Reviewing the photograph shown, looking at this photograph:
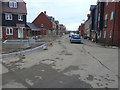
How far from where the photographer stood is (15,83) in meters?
4.13

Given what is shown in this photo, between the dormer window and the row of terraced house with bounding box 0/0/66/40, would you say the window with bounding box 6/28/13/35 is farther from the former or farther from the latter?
the dormer window

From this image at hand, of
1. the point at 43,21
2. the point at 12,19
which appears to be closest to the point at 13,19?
the point at 12,19

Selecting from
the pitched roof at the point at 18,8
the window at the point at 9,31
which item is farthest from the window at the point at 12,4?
the window at the point at 9,31

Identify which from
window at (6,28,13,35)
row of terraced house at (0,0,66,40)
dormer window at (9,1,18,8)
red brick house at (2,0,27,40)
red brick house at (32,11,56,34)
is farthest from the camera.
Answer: red brick house at (32,11,56,34)

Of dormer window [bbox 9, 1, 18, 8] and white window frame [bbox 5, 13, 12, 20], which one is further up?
dormer window [bbox 9, 1, 18, 8]

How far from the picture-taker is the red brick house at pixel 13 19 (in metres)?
22.4

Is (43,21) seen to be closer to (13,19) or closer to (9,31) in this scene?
(13,19)

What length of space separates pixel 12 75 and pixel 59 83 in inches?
88.8

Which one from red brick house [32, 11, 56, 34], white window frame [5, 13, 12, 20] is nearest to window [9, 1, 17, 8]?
white window frame [5, 13, 12, 20]

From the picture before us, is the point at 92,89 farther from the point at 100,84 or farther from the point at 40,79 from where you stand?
the point at 40,79

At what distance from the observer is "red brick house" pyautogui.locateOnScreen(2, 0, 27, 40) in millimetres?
22391

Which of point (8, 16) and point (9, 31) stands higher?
point (8, 16)

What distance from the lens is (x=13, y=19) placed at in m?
23.0

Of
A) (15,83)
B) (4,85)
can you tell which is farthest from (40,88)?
(4,85)
